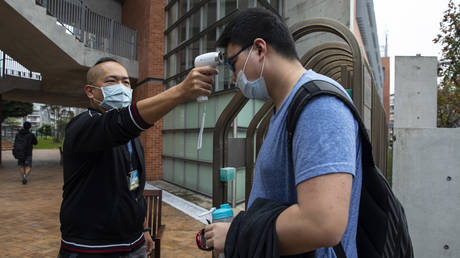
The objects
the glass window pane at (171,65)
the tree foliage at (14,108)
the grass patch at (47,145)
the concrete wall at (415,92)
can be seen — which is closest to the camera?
the concrete wall at (415,92)

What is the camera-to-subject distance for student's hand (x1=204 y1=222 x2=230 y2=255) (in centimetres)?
103

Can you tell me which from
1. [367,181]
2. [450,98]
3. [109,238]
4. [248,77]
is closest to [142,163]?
[109,238]

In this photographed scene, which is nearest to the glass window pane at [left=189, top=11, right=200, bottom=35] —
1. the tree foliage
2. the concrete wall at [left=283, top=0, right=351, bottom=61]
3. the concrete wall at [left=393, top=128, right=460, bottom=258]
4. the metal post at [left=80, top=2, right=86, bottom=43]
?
the concrete wall at [left=283, top=0, right=351, bottom=61]

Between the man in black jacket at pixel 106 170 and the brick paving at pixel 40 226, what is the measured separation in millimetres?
2705

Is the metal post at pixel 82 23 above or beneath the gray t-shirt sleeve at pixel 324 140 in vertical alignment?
→ above

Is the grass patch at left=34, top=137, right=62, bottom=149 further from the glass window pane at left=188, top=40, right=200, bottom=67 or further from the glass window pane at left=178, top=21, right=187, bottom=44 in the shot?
the glass window pane at left=188, top=40, right=200, bottom=67

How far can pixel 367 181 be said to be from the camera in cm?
100

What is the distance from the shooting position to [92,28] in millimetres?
10281

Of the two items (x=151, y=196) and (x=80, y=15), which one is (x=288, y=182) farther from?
(x=80, y=15)

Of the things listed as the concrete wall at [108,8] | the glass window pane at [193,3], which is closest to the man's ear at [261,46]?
the glass window pane at [193,3]

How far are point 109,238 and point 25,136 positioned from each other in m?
10.0

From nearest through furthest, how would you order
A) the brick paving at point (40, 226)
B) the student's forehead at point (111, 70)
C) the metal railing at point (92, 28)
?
the student's forehead at point (111, 70)
the brick paving at point (40, 226)
the metal railing at point (92, 28)

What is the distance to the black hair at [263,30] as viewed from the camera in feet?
3.57

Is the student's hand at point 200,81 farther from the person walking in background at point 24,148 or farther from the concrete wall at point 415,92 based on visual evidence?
the person walking in background at point 24,148
